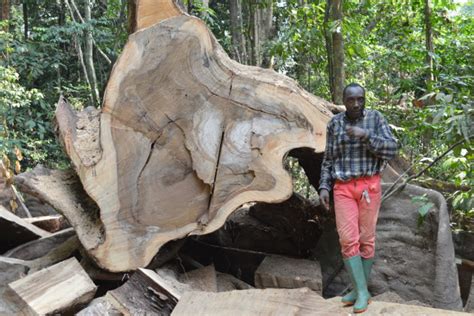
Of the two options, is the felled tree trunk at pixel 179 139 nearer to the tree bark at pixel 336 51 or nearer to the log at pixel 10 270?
the log at pixel 10 270

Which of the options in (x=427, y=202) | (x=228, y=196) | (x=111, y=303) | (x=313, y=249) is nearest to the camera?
(x=111, y=303)

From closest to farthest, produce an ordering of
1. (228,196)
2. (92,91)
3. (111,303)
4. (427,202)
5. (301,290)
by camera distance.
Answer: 1. (301,290)
2. (111,303)
3. (228,196)
4. (427,202)
5. (92,91)

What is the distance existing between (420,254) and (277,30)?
295 inches

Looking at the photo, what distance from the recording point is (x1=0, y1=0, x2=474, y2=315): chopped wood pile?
11.9 ft

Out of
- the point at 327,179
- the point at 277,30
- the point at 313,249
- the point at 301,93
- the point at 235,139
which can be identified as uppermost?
the point at 277,30

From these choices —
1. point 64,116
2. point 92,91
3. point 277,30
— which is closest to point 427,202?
point 64,116

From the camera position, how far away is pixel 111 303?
327 centimetres

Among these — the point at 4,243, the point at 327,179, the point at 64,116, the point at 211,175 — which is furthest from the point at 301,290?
the point at 4,243

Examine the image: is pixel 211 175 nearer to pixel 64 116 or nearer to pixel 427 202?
pixel 64 116

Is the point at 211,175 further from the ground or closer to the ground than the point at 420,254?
further from the ground

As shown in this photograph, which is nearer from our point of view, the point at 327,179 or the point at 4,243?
the point at 327,179

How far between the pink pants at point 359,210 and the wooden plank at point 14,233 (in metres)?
Answer: 2.83

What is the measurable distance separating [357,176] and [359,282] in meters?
0.61

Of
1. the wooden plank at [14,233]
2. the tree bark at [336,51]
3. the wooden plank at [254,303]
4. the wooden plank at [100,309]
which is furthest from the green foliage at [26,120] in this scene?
the wooden plank at [254,303]
